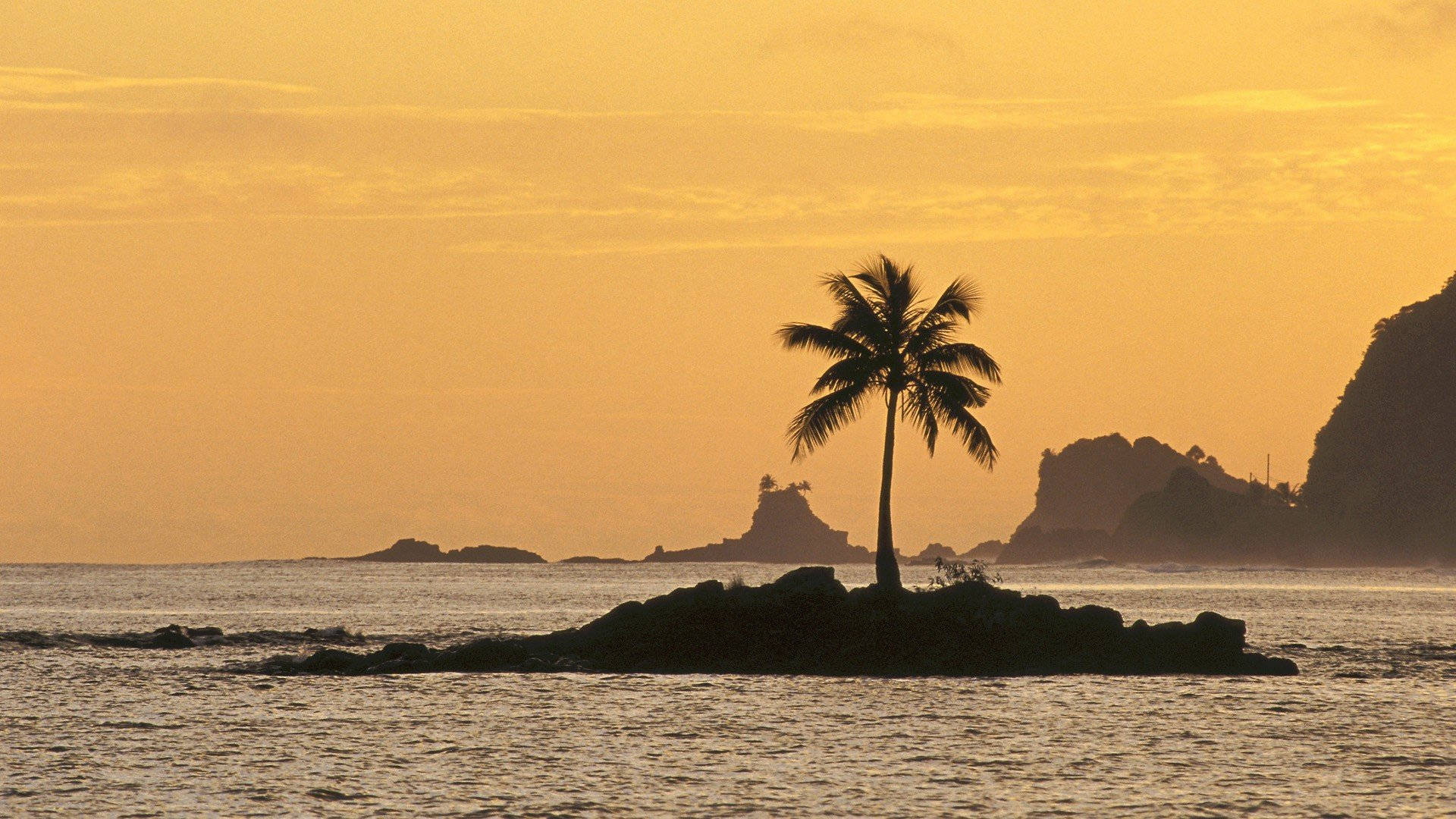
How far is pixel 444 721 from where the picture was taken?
3234 cm

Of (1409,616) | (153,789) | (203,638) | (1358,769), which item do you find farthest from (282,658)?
(1409,616)

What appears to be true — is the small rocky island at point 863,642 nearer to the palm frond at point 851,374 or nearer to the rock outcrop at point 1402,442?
the palm frond at point 851,374

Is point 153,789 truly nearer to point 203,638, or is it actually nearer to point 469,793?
point 469,793

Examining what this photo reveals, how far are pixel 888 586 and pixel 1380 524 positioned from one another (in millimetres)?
165771

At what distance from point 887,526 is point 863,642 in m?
3.85

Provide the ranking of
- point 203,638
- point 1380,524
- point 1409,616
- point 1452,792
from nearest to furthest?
point 1452,792 < point 203,638 < point 1409,616 < point 1380,524

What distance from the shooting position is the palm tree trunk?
44594mm

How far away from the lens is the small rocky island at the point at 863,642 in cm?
4209

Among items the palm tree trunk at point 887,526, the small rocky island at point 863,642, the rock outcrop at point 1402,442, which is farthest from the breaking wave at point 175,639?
the rock outcrop at point 1402,442

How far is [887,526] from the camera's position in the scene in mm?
44656

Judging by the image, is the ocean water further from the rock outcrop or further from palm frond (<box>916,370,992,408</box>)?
the rock outcrop

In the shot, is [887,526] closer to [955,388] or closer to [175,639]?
[955,388]

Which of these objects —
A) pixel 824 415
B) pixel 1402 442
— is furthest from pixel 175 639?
pixel 1402 442

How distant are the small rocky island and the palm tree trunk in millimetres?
885
